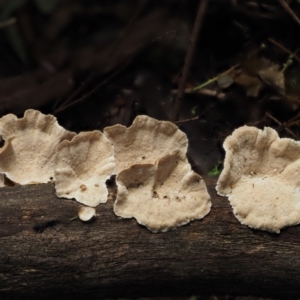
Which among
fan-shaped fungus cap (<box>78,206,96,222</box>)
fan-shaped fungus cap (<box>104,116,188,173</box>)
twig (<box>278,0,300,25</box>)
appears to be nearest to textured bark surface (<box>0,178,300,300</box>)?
fan-shaped fungus cap (<box>78,206,96,222</box>)

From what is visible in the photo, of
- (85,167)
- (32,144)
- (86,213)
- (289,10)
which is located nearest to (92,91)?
(32,144)

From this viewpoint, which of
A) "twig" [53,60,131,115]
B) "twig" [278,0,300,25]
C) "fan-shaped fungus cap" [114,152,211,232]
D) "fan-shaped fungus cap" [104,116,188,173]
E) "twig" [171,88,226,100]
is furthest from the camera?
"twig" [171,88,226,100]

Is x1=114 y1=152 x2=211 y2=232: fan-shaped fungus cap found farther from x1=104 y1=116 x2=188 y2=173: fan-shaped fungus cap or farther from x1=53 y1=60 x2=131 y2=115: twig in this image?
x1=53 y1=60 x2=131 y2=115: twig

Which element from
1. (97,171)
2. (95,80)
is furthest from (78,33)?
(97,171)

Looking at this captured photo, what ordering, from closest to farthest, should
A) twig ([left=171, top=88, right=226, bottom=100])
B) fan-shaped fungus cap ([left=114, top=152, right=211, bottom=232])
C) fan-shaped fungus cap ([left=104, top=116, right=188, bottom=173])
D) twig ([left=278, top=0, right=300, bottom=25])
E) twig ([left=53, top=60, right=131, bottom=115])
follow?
fan-shaped fungus cap ([left=114, top=152, right=211, bottom=232]), fan-shaped fungus cap ([left=104, top=116, right=188, bottom=173]), twig ([left=278, top=0, right=300, bottom=25]), twig ([left=53, top=60, right=131, bottom=115]), twig ([left=171, top=88, right=226, bottom=100])

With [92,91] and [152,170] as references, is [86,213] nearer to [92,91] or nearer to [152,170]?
[152,170]

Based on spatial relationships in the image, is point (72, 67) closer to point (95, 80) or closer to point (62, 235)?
point (95, 80)

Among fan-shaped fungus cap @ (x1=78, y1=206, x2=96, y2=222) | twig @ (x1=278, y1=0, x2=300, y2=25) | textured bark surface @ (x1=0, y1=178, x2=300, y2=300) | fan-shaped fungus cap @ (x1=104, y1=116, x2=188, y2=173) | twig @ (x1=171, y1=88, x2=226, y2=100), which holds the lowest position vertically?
textured bark surface @ (x1=0, y1=178, x2=300, y2=300)
